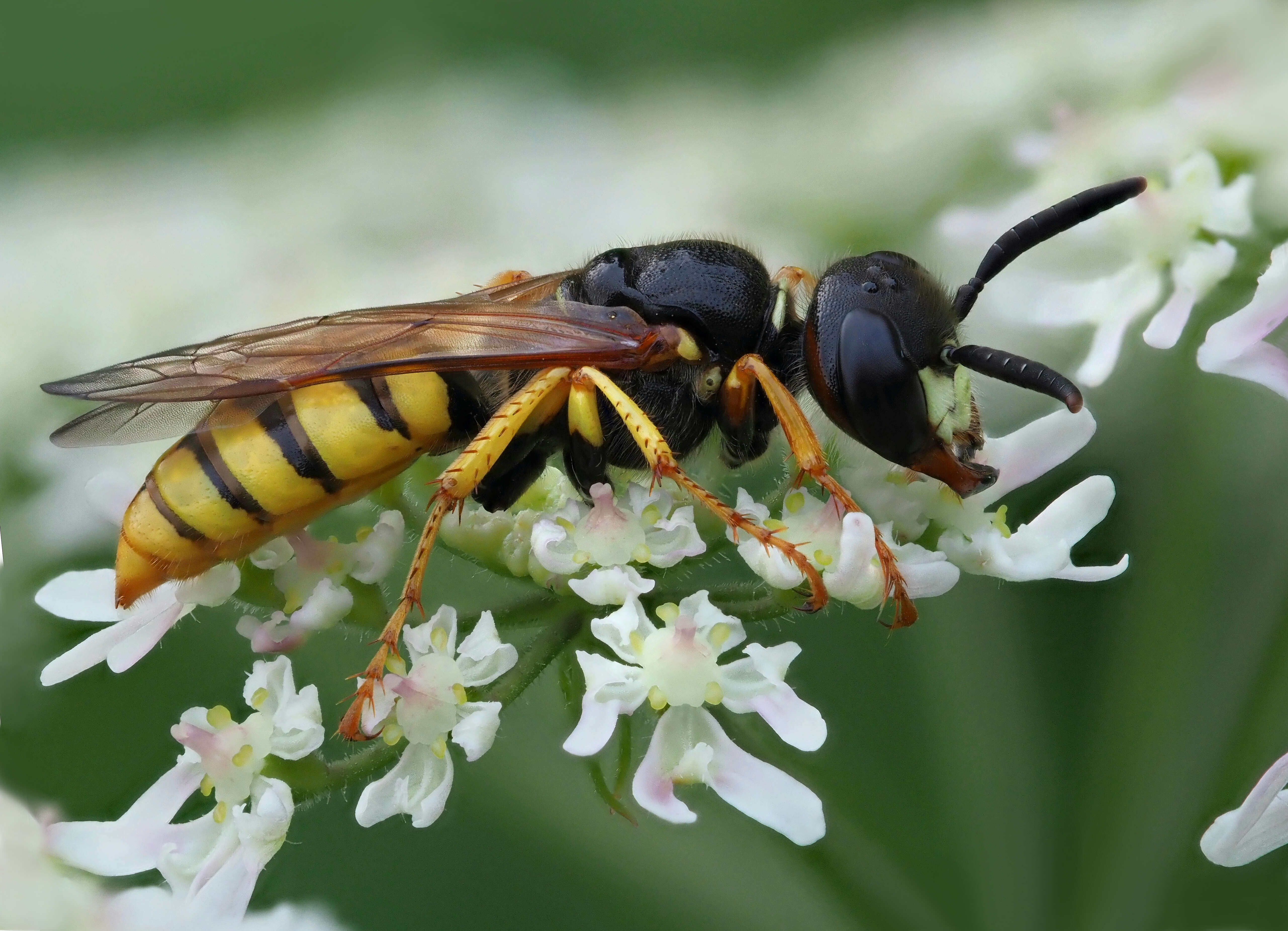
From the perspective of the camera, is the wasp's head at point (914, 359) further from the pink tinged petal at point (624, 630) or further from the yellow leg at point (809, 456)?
the pink tinged petal at point (624, 630)

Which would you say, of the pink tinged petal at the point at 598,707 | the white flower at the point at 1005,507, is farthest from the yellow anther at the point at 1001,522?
the pink tinged petal at the point at 598,707

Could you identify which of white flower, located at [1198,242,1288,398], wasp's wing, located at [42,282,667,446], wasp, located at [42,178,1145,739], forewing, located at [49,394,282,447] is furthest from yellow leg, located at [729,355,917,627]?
forewing, located at [49,394,282,447]

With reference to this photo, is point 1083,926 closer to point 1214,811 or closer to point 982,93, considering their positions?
point 1214,811

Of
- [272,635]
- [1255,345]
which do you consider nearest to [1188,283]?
[1255,345]

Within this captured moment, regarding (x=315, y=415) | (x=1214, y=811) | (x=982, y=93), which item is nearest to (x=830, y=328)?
(x=315, y=415)

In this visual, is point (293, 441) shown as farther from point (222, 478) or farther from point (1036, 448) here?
point (1036, 448)

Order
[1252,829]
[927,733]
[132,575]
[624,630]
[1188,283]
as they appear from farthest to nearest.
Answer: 1. [927,733]
2. [1188,283]
3. [132,575]
4. [624,630]
5. [1252,829]
